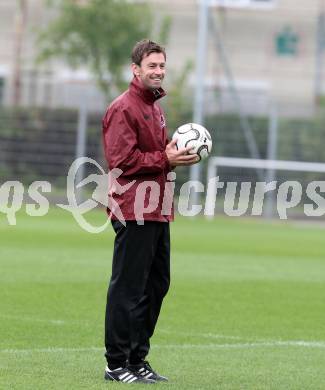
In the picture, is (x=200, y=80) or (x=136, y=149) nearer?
(x=136, y=149)

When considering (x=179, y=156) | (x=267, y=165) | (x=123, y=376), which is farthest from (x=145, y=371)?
(x=267, y=165)

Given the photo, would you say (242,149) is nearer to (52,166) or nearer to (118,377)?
(52,166)

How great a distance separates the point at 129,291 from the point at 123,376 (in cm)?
55

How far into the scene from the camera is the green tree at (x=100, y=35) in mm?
36000

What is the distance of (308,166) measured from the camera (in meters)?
31.4

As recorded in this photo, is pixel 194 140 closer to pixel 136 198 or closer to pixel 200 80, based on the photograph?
pixel 136 198

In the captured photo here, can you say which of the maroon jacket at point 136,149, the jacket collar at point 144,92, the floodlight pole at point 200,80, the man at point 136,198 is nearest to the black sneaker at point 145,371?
the man at point 136,198

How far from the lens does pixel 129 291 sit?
842 centimetres

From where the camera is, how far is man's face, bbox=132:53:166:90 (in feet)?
27.1

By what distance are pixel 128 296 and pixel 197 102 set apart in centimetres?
2320

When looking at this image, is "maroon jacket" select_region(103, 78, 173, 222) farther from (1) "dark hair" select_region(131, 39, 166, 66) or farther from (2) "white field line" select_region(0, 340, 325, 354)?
(2) "white field line" select_region(0, 340, 325, 354)

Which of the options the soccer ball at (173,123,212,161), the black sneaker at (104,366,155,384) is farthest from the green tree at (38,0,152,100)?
the black sneaker at (104,366,155,384)

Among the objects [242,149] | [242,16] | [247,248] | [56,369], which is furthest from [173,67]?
[56,369]

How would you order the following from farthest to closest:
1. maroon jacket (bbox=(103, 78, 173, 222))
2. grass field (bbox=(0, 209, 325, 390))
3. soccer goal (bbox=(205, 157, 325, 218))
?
soccer goal (bbox=(205, 157, 325, 218)) → grass field (bbox=(0, 209, 325, 390)) → maroon jacket (bbox=(103, 78, 173, 222))
